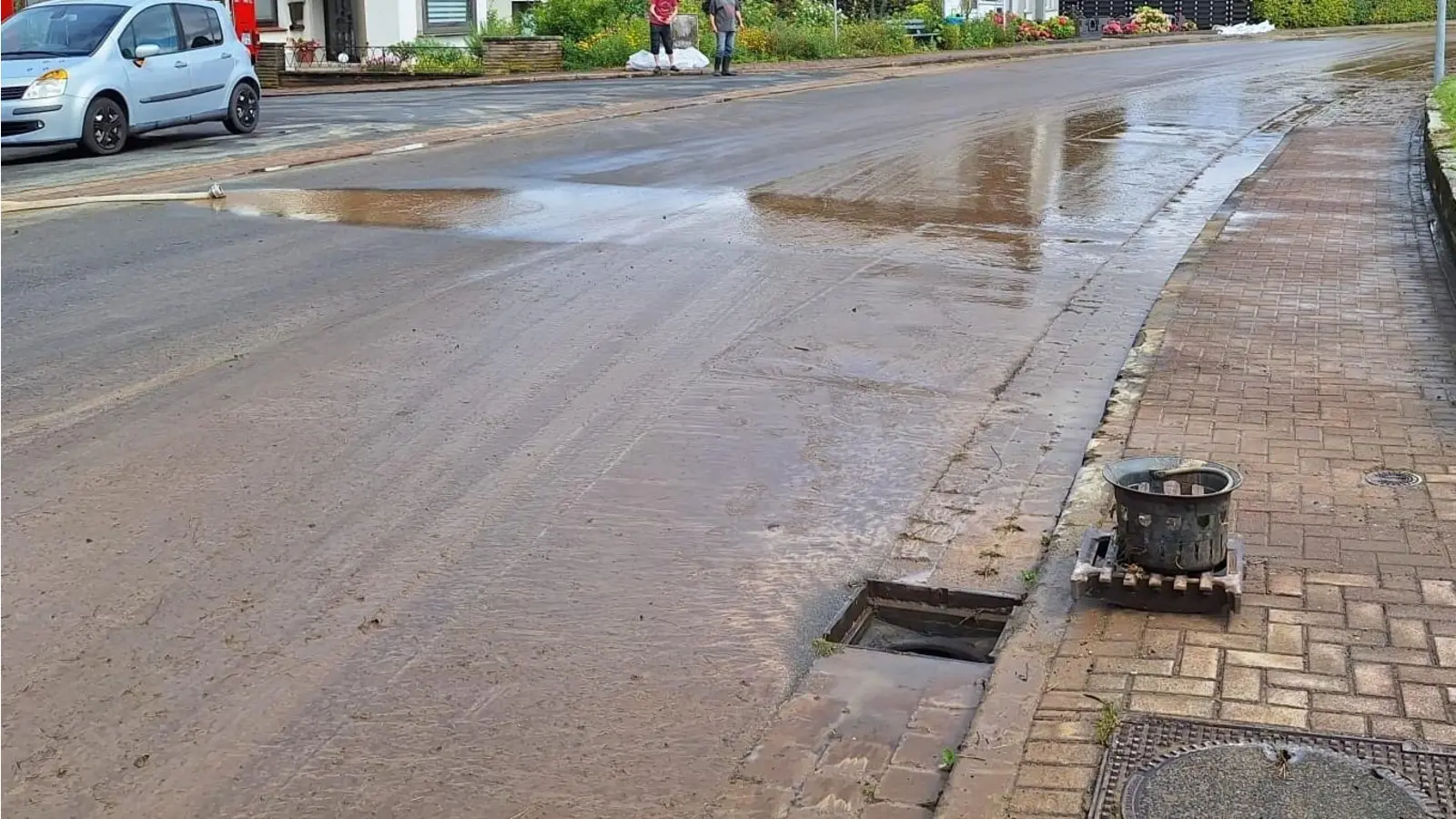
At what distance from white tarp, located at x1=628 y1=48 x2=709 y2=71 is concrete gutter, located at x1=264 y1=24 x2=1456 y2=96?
538 millimetres

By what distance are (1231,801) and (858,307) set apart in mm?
5764

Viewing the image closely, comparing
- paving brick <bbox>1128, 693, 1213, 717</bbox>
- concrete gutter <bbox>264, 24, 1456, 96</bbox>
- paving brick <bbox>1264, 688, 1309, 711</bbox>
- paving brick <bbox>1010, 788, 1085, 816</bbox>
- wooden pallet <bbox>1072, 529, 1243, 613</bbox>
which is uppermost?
concrete gutter <bbox>264, 24, 1456, 96</bbox>

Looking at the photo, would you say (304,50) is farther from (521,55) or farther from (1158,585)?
(1158,585)

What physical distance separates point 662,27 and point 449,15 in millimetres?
9945

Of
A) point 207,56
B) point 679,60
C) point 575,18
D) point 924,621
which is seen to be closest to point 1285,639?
point 924,621

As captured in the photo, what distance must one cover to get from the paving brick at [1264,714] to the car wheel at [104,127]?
618 inches

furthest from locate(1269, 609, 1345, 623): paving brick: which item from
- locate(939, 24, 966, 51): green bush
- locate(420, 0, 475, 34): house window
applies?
locate(939, 24, 966, 51): green bush

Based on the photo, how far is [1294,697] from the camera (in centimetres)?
427

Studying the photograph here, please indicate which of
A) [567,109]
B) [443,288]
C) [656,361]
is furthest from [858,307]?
[567,109]

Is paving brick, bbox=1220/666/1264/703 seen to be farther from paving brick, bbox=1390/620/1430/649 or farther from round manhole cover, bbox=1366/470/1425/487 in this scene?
round manhole cover, bbox=1366/470/1425/487

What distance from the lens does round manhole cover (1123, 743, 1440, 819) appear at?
371cm

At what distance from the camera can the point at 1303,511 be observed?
574 cm

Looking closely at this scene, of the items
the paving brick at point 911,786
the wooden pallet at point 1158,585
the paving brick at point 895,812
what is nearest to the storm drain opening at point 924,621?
the wooden pallet at point 1158,585

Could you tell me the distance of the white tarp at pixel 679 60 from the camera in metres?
32.8
